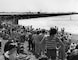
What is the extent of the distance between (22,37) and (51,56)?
6192mm

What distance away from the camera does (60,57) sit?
28.1ft

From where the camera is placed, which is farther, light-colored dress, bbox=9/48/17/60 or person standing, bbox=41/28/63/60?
person standing, bbox=41/28/63/60

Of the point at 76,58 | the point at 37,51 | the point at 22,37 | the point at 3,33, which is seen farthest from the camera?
the point at 3,33

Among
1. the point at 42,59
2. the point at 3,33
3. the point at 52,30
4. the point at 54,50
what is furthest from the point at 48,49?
the point at 3,33

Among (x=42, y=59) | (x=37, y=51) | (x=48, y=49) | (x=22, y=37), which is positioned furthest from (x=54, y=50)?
(x=22, y=37)

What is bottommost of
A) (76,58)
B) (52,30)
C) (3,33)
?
(3,33)

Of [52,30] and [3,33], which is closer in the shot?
[52,30]

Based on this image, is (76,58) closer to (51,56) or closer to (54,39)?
(54,39)

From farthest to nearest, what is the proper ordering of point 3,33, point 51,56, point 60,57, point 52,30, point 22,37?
1. point 3,33
2. point 22,37
3. point 60,57
4. point 51,56
5. point 52,30

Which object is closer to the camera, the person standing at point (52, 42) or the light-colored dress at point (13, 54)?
the light-colored dress at point (13, 54)

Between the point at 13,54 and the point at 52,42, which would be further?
the point at 52,42

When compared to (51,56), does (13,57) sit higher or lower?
higher

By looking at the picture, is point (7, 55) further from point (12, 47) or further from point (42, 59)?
point (42, 59)

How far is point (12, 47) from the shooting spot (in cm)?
512
